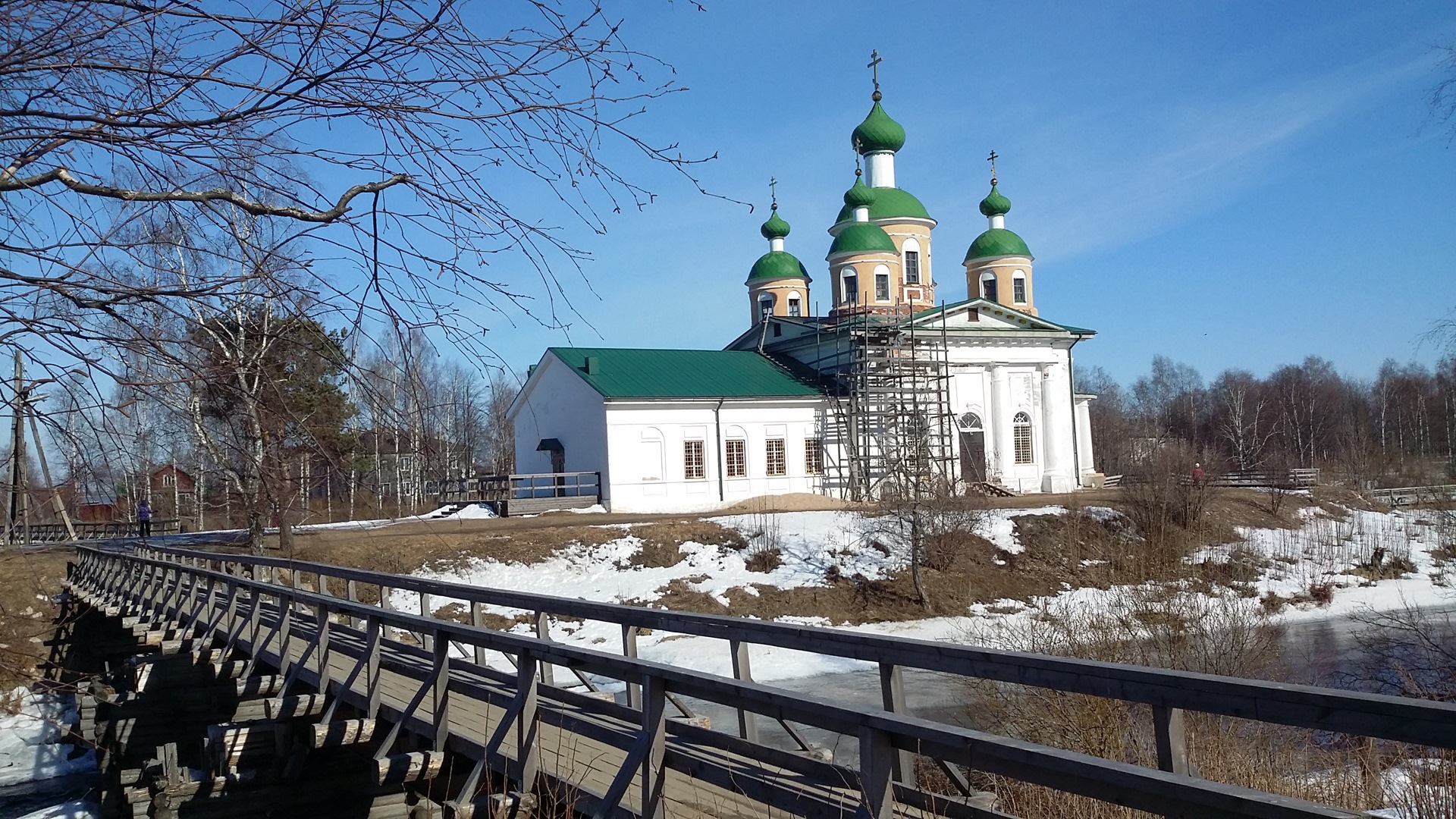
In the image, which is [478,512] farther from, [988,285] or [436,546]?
[988,285]

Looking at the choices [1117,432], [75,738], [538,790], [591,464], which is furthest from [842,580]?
[1117,432]

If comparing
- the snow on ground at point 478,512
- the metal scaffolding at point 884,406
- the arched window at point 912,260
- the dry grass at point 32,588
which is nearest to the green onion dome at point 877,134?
the arched window at point 912,260

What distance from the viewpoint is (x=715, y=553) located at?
31.8 meters

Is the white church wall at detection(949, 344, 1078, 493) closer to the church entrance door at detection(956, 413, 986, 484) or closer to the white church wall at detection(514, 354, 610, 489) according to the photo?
the church entrance door at detection(956, 413, 986, 484)

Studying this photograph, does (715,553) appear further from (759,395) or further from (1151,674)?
(1151,674)

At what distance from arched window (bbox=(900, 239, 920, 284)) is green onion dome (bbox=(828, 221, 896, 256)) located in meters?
1.85

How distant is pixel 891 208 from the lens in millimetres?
49156

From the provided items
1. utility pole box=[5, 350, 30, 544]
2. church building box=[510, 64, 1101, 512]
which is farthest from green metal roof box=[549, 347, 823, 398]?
utility pole box=[5, 350, 30, 544]

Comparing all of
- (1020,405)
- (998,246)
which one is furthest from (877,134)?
(1020,405)

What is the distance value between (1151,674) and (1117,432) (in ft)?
285

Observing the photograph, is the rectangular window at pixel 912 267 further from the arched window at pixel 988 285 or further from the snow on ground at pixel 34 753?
the snow on ground at pixel 34 753

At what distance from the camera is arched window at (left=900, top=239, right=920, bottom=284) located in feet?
A: 161

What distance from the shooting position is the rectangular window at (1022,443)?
47188 millimetres

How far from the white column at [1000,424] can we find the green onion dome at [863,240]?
21.5ft
